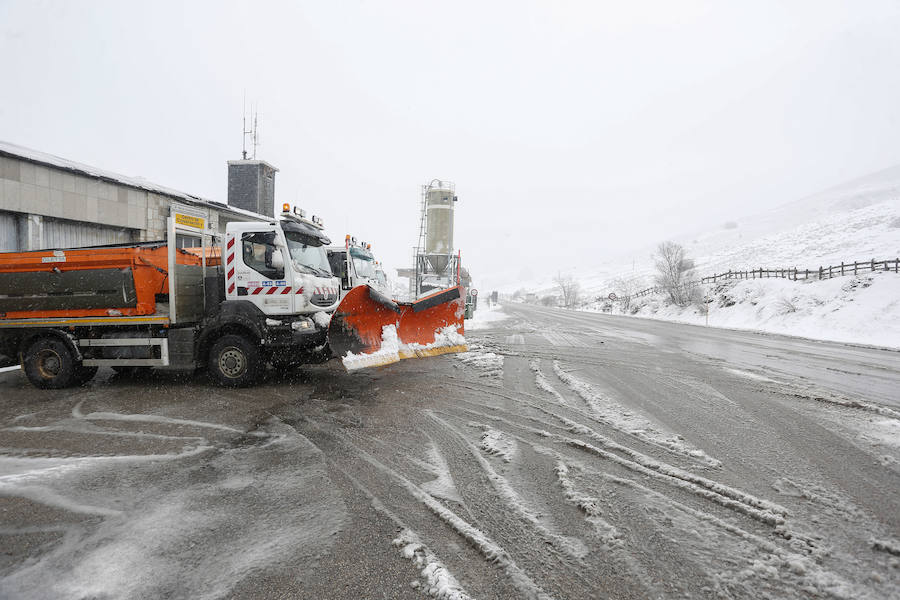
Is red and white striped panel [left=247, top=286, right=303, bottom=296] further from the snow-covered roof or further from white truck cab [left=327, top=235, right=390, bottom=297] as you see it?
the snow-covered roof

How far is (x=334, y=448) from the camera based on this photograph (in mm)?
3904

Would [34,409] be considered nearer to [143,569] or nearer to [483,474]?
[143,569]

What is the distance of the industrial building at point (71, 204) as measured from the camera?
366 inches

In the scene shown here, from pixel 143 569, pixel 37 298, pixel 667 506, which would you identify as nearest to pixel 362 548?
pixel 143 569

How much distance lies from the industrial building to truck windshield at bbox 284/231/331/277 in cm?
148

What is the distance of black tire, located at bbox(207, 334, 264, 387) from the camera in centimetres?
627

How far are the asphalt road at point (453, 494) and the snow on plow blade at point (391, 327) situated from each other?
855mm

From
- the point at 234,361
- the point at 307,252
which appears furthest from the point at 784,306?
the point at 234,361

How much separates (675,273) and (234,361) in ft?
112

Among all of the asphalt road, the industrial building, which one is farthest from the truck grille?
the industrial building

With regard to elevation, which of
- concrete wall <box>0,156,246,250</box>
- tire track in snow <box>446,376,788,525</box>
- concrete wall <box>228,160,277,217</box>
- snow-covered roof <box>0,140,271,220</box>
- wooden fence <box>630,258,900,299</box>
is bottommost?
tire track in snow <box>446,376,788,525</box>

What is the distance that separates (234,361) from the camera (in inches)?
251

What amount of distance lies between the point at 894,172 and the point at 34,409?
250280mm

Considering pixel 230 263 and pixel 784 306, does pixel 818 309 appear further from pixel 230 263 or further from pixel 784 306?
pixel 230 263
